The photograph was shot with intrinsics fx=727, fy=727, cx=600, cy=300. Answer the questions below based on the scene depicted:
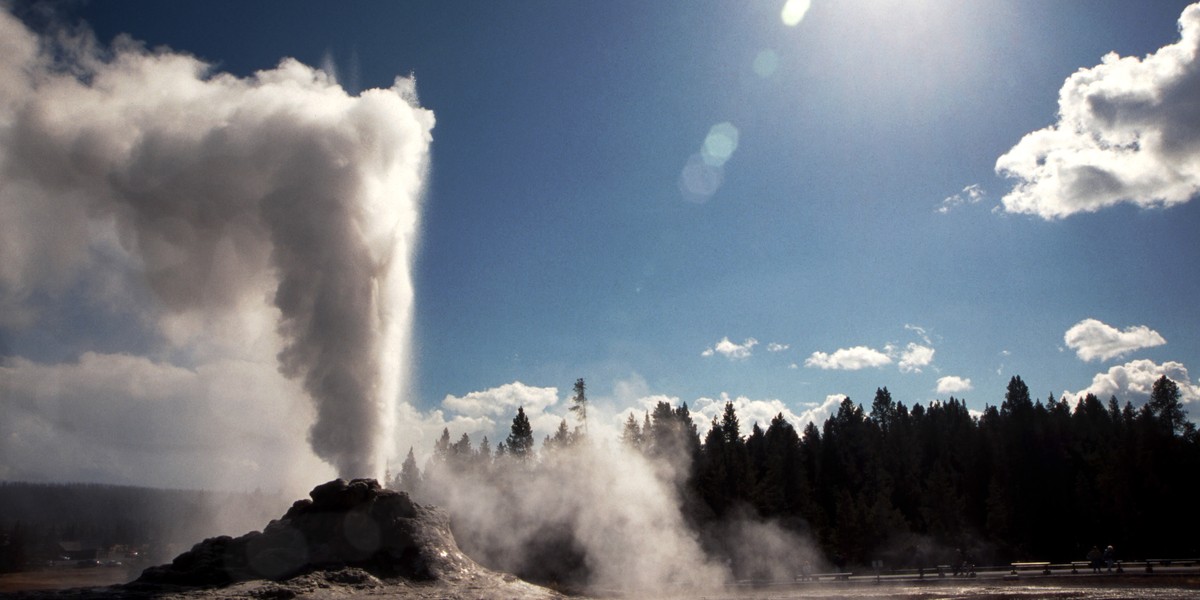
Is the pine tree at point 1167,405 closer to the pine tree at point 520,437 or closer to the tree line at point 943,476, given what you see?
the tree line at point 943,476

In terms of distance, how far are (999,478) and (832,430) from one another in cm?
2249

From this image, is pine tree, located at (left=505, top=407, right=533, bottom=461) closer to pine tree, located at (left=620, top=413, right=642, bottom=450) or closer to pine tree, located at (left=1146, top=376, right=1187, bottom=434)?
pine tree, located at (left=620, top=413, right=642, bottom=450)

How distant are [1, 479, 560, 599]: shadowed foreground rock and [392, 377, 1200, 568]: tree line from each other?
53.1ft

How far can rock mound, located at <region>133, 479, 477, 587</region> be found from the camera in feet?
80.8

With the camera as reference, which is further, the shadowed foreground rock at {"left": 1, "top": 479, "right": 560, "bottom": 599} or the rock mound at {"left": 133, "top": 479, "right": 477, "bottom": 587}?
the rock mound at {"left": 133, "top": 479, "right": 477, "bottom": 587}

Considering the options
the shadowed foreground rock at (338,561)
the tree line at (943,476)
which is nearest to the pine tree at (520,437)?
the tree line at (943,476)

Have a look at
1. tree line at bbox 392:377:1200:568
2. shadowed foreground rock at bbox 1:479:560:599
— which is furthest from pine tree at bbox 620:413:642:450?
shadowed foreground rock at bbox 1:479:560:599

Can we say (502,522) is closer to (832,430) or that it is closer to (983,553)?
(983,553)

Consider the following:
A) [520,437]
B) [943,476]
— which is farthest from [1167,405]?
[520,437]

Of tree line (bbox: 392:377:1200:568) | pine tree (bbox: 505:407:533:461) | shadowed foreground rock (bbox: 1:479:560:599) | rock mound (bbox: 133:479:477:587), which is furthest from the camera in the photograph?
pine tree (bbox: 505:407:533:461)

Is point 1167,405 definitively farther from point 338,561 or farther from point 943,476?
point 338,561

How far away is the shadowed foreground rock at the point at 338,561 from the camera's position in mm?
22906

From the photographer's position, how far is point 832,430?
324 ft

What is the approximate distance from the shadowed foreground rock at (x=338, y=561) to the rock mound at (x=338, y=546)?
0.11 ft
